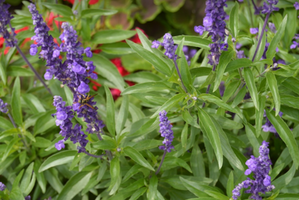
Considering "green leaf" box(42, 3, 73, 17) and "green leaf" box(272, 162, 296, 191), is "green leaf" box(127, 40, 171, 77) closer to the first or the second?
"green leaf" box(272, 162, 296, 191)

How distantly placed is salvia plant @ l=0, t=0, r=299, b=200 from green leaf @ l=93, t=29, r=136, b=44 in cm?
1

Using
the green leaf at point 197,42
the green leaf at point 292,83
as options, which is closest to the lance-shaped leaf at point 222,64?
the green leaf at point 197,42

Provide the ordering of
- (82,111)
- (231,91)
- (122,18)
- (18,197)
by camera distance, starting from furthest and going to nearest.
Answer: (122,18), (18,197), (231,91), (82,111)

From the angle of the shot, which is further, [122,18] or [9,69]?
[122,18]

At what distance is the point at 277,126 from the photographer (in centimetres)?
227

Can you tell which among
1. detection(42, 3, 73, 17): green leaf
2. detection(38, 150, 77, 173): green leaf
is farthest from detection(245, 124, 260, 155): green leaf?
detection(42, 3, 73, 17): green leaf

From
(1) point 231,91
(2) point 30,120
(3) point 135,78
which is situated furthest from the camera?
(3) point 135,78

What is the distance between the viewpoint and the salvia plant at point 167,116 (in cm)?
188

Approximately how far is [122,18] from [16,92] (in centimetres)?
295

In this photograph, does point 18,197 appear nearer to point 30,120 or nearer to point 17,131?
point 17,131

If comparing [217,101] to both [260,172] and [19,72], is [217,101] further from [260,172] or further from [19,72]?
[19,72]

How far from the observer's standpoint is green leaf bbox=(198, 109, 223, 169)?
2.00 meters

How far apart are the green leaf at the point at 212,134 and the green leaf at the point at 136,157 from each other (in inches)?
18.4

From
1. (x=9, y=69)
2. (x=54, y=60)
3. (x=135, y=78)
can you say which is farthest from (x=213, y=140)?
(x=9, y=69)
